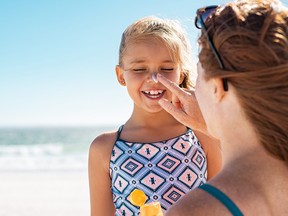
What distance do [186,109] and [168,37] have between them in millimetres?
712

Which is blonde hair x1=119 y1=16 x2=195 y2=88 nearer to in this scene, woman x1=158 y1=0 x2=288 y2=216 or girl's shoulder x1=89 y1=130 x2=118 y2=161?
girl's shoulder x1=89 y1=130 x2=118 y2=161

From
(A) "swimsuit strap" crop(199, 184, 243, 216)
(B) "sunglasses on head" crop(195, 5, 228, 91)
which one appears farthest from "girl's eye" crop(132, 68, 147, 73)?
(A) "swimsuit strap" crop(199, 184, 243, 216)

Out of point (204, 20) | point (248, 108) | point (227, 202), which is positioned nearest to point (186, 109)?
point (204, 20)

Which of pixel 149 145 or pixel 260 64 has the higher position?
pixel 260 64

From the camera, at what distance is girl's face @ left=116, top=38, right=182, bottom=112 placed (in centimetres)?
274

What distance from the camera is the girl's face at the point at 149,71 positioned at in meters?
2.74

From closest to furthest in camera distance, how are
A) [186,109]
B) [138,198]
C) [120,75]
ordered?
[138,198], [186,109], [120,75]

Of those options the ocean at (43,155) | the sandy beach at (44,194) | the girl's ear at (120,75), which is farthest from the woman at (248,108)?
the ocean at (43,155)

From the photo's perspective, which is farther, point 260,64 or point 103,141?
point 103,141

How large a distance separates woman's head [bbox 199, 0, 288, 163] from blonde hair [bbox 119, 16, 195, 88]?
1413mm

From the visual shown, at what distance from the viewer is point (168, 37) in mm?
2828

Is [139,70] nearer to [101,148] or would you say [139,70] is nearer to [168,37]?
[168,37]

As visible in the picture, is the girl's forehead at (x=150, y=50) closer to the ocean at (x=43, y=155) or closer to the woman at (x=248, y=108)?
the woman at (x=248, y=108)

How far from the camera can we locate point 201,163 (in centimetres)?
278
